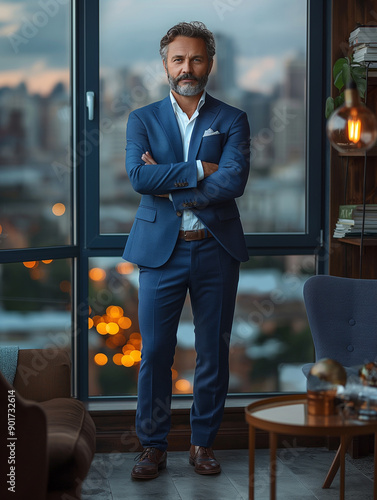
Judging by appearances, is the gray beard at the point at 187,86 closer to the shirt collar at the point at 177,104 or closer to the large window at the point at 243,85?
the shirt collar at the point at 177,104

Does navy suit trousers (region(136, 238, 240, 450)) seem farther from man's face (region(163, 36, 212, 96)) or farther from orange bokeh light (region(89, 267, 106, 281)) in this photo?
man's face (region(163, 36, 212, 96))

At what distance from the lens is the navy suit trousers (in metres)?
3.24

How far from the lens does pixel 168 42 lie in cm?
328

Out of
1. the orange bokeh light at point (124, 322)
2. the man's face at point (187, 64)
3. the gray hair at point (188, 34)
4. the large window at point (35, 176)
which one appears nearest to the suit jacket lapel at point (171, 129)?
the man's face at point (187, 64)

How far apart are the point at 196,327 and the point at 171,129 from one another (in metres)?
0.91

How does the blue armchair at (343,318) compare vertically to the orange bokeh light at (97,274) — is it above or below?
below

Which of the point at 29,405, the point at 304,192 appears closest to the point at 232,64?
the point at 304,192

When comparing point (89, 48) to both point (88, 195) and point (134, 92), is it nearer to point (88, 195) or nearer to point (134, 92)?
point (134, 92)

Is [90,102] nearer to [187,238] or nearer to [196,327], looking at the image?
[187,238]

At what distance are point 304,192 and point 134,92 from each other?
1039 millimetres

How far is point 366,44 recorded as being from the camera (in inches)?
135

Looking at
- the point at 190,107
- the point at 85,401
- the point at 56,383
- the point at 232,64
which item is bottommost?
the point at 85,401

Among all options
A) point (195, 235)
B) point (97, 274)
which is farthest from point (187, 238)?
point (97, 274)

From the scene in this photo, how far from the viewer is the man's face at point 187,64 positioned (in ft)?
10.6
